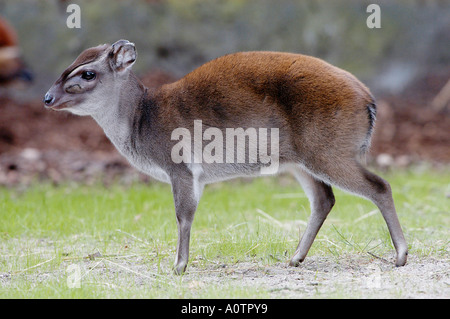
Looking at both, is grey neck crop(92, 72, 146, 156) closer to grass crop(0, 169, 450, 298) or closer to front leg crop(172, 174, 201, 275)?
front leg crop(172, 174, 201, 275)

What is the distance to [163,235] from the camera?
554 centimetres

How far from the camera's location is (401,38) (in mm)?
12203

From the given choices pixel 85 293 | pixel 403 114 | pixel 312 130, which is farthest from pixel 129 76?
pixel 403 114

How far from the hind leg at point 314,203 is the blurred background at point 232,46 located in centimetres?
501

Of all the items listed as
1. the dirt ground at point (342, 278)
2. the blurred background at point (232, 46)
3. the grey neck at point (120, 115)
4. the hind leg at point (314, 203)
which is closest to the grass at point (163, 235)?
the dirt ground at point (342, 278)

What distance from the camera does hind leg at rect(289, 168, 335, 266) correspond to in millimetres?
4848

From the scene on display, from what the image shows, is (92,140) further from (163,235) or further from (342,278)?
(342,278)

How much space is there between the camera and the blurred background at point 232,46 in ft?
33.8

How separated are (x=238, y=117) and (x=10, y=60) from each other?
707 cm

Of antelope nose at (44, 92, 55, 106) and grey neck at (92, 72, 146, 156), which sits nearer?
antelope nose at (44, 92, 55, 106)

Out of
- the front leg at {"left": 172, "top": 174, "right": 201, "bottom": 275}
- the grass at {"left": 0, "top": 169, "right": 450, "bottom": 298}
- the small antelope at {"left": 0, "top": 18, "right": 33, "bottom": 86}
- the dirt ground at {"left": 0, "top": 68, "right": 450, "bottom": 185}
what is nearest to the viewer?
the grass at {"left": 0, "top": 169, "right": 450, "bottom": 298}

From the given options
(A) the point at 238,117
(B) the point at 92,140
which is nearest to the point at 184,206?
(A) the point at 238,117

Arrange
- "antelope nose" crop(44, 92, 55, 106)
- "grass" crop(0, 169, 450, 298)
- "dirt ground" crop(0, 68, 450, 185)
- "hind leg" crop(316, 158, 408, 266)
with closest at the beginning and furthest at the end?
"grass" crop(0, 169, 450, 298) → "hind leg" crop(316, 158, 408, 266) → "antelope nose" crop(44, 92, 55, 106) → "dirt ground" crop(0, 68, 450, 185)

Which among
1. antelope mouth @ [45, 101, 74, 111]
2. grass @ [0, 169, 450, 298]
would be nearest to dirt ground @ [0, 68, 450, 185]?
grass @ [0, 169, 450, 298]
